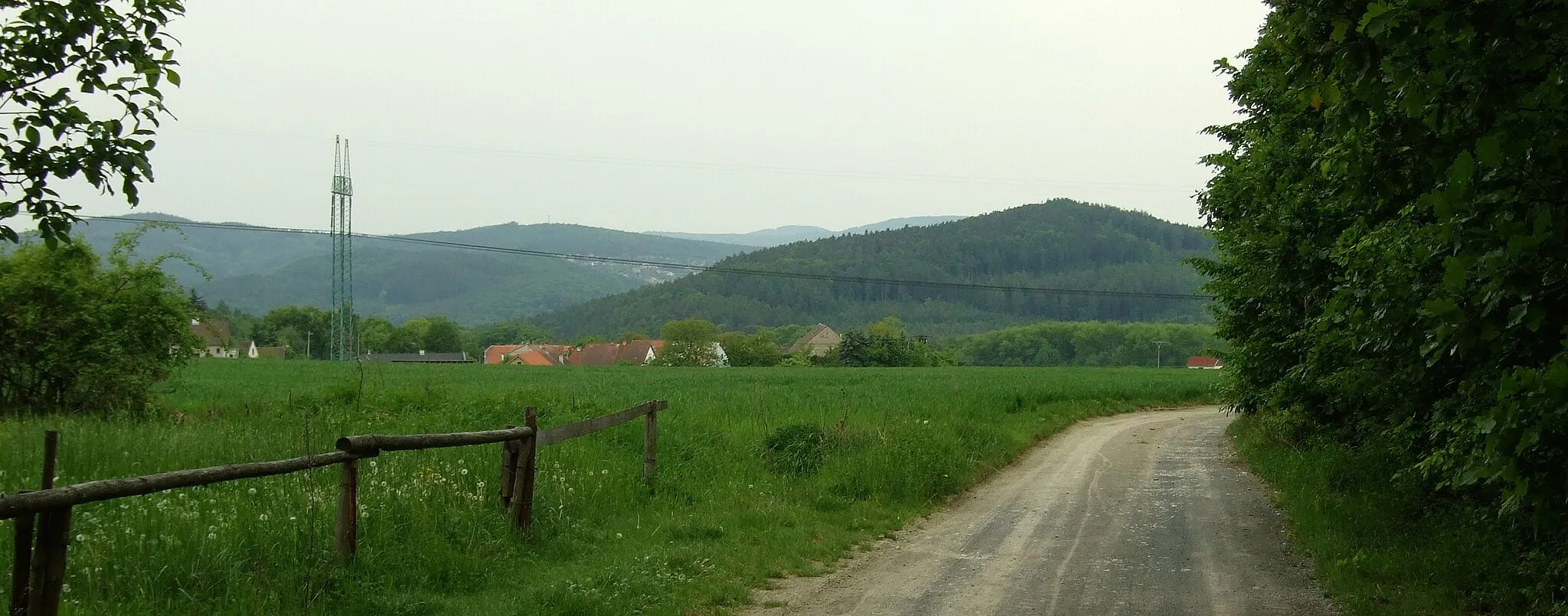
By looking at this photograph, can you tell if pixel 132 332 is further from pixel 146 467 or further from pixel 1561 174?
pixel 1561 174

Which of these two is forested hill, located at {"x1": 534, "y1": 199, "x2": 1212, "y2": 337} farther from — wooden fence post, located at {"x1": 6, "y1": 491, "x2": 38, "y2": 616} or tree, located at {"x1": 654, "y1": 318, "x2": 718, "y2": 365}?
wooden fence post, located at {"x1": 6, "y1": 491, "x2": 38, "y2": 616}

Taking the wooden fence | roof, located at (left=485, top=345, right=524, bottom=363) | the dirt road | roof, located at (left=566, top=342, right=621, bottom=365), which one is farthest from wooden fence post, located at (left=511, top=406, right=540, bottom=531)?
roof, located at (left=485, top=345, right=524, bottom=363)

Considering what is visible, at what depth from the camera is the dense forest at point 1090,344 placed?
113062mm

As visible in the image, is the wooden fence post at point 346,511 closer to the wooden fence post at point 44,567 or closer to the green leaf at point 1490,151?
the wooden fence post at point 44,567

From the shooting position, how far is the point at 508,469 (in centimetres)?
929

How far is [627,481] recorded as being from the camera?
473 inches

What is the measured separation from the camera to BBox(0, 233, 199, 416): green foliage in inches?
634

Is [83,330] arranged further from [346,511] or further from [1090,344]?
[1090,344]

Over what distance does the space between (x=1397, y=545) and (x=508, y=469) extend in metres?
8.23

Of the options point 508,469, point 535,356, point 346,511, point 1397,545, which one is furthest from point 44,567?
point 535,356

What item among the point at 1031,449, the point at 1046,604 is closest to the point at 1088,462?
the point at 1031,449

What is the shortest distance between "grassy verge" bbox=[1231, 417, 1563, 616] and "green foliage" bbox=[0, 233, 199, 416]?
17.1 meters

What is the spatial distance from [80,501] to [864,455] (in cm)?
1056

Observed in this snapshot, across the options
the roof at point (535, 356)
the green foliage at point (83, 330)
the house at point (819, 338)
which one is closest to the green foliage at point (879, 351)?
the house at point (819, 338)
